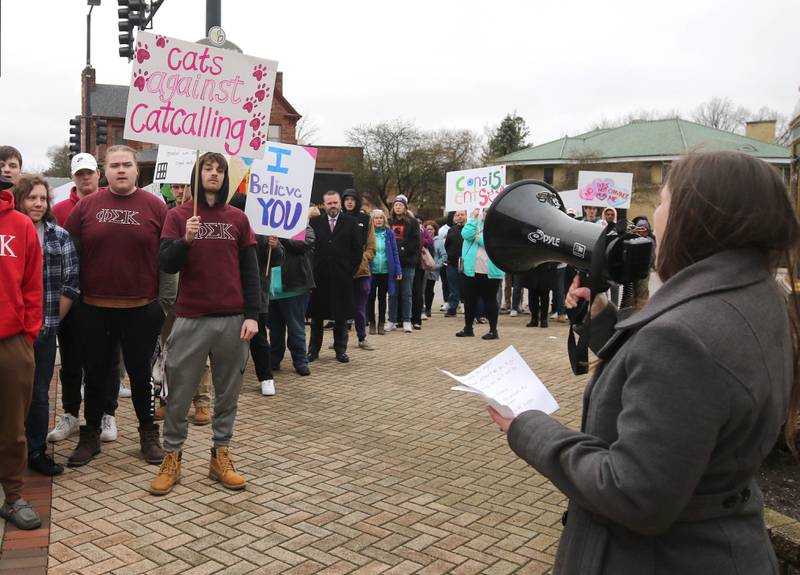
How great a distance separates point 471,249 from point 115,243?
7075 mm

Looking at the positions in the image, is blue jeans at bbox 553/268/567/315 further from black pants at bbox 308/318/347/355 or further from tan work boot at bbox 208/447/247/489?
tan work boot at bbox 208/447/247/489

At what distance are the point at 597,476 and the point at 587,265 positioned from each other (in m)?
0.67

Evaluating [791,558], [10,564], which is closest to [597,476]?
[791,558]

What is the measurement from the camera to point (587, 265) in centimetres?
208

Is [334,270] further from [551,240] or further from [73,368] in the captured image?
[551,240]

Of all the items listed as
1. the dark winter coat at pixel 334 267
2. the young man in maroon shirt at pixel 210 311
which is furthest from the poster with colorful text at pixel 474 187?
the young man in maroon shirt at pixel 210 311

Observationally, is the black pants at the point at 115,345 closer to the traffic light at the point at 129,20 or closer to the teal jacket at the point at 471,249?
the teal jacket at the point at 471,249

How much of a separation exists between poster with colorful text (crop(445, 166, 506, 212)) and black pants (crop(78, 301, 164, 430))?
7983 mm

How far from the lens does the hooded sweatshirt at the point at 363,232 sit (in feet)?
31.7

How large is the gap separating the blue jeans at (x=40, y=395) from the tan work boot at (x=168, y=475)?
2.80 feet

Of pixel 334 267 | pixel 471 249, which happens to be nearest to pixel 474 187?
pixel 471 249

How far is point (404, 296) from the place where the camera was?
39.6ft

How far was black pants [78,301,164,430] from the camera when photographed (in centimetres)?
515

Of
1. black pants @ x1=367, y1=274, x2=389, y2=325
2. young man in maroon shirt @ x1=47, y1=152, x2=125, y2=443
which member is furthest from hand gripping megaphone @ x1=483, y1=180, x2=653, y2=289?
black pants @ x1=367, y1=274, x2=389, y2=325
